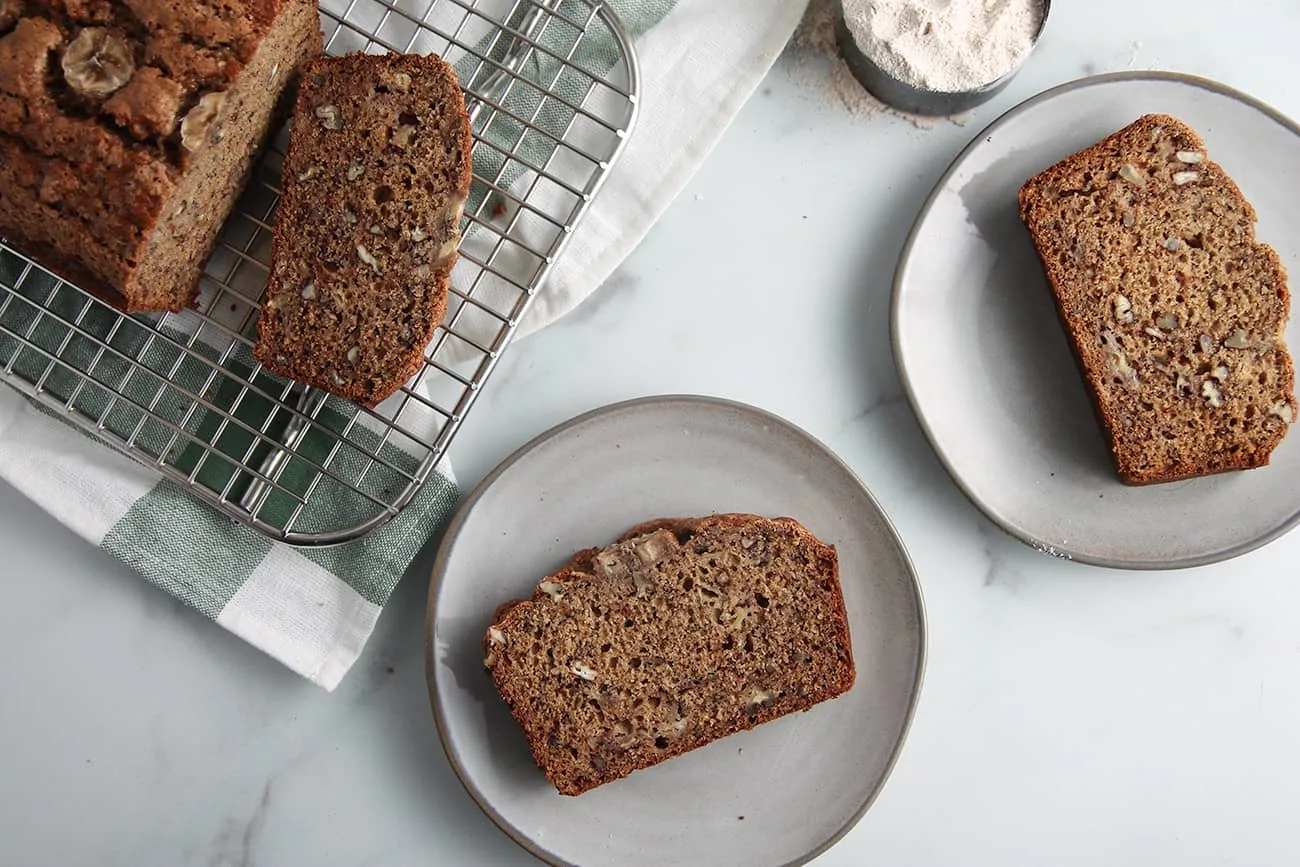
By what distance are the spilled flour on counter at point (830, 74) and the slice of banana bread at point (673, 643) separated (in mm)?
1071

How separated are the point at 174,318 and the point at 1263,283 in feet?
8.47

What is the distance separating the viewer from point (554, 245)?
7.76 ft

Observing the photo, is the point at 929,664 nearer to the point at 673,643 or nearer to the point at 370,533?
the point at 673,643

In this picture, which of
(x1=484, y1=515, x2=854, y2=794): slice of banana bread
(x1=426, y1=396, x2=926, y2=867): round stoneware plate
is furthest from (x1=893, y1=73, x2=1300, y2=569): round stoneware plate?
(x1=484, y1=515, x2=854, y2=794): slice of banana bread

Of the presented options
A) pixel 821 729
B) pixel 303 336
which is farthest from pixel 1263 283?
pixel 303 336

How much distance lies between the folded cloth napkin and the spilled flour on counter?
0.28 ft

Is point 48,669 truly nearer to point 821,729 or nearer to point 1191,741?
point 821,729

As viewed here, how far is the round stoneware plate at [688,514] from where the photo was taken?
247cm

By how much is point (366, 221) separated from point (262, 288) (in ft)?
1.25

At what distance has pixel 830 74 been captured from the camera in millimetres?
2641

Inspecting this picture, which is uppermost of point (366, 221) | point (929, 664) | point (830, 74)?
point (830, 74)

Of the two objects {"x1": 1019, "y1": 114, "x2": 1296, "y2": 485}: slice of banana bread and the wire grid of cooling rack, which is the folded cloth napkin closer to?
the wire grid of cooling rack

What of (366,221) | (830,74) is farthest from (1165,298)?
(366,221)

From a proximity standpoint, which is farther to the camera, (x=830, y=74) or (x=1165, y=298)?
(x=830, y=74)
